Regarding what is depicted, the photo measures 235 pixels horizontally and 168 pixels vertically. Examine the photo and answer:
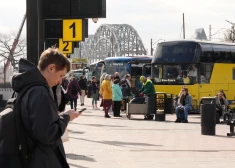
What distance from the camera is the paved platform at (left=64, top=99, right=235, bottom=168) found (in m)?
11.3

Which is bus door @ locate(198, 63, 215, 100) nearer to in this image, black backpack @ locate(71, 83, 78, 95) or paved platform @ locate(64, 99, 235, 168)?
black backpack @ locate(71, 83, 78, 95)

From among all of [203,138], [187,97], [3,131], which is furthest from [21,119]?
[187,97]

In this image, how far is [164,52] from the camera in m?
33.0

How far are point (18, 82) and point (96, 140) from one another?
1114 cm

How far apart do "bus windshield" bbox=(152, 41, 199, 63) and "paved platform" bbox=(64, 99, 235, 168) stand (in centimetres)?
1149

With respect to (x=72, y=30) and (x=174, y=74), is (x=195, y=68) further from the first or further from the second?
(x=72, y=30)

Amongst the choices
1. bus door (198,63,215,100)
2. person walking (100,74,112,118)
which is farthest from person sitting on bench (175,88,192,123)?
bus door (198,63,215,100)

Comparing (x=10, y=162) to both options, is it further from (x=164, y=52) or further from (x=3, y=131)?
(x=164, y=52)

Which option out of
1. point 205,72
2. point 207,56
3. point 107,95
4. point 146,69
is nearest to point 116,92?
point 107,95

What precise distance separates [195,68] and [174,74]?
4.37 feet

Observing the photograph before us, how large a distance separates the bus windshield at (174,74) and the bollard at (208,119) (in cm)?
Answer: 1363

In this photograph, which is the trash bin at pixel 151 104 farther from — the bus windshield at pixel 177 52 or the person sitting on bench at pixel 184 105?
the bus windshield at pixel 177 52

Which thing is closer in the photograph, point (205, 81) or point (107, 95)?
point (107, 95)

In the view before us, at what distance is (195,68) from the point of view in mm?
31594
